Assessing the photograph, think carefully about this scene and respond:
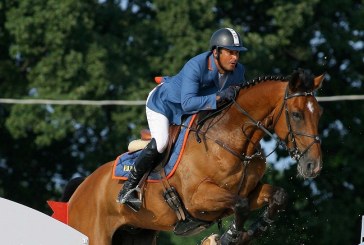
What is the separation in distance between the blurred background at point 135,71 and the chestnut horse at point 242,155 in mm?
9481

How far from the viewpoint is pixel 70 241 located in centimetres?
635

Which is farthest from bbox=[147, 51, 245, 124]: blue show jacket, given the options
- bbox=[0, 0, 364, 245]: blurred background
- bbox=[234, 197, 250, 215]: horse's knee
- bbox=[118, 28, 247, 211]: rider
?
bbox=[0, 0, 364, 245]: blurred background

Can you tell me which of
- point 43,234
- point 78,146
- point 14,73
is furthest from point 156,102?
point 78,146

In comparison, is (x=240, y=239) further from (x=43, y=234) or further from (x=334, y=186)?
(x=334, y=186)

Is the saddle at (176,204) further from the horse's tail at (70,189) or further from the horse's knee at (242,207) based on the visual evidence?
the horse's tail at (70,189)

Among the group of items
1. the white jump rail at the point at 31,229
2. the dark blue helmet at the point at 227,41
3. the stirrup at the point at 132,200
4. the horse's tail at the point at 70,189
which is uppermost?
the dark blue helmet at the point at 227,41

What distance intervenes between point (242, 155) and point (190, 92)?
2.11 feet

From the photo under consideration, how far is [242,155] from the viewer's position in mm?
7910

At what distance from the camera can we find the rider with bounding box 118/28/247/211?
7.95m

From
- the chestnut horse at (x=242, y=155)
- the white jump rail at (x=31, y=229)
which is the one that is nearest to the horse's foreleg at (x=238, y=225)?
the chestnut horse at (x=242, y=155)

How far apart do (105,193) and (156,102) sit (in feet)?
3.41

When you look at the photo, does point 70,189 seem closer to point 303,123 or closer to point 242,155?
point 242,155

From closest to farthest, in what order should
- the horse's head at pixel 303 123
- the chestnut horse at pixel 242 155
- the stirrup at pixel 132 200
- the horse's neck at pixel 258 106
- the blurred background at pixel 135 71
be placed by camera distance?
the horse's head at pixel 303 123 → the chestnut horse at pixel 242 155 → the horse's neck at pixel 258 106 → the stirrup at pixel 132 200 → the blurred background at pixel 135 71

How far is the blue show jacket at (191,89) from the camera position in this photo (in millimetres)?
7941
